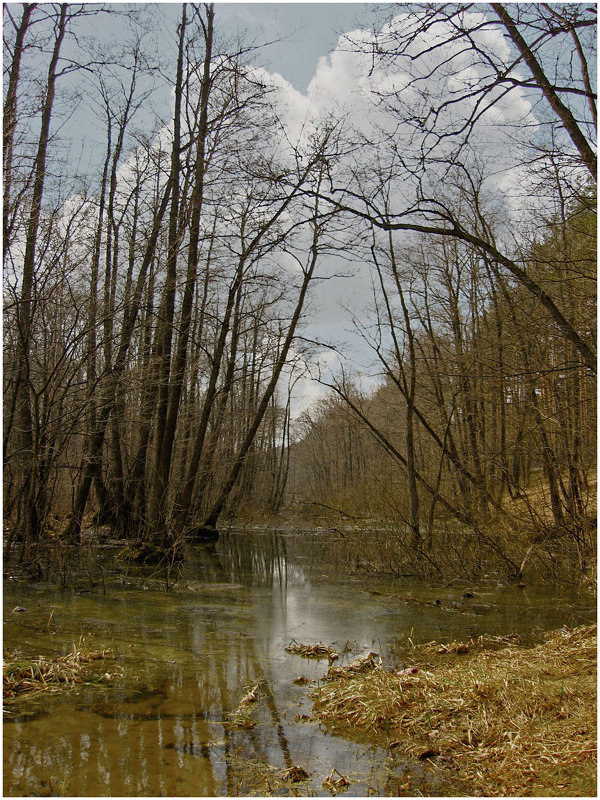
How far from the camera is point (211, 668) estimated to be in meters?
5.03

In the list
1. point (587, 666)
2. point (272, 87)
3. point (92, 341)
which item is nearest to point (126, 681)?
point (587, 666)

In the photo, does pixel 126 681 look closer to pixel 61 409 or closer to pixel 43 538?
pixel 61 409

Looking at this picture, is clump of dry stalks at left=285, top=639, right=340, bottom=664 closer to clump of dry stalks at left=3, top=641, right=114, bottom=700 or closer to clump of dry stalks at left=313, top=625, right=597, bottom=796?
clump of dry stalks at left=313, top=625, right=597, bottom=796

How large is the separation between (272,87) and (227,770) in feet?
39.8

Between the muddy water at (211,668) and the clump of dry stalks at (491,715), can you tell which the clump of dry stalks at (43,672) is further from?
the clump of dry stalks at (491,715)

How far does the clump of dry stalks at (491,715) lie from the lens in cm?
302

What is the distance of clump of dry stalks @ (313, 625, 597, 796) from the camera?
302 centimetres

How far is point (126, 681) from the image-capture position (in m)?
4.52

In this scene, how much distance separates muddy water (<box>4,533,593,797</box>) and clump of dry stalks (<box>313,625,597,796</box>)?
21 centimetres

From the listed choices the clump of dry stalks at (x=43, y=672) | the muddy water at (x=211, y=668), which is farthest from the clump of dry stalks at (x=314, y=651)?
the clump of dry stalks at (x=43, y=672)

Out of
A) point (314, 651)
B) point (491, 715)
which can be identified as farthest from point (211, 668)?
point (491, 715)

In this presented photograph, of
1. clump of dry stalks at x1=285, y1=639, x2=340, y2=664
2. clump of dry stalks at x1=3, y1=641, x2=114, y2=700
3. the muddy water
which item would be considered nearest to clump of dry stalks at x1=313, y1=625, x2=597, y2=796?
the muddy water

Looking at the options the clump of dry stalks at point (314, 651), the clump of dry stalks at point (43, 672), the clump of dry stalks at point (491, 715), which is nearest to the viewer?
the clump of dry stalks at point (491, 715)

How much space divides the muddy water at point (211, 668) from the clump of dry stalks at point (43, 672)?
0.14 m
